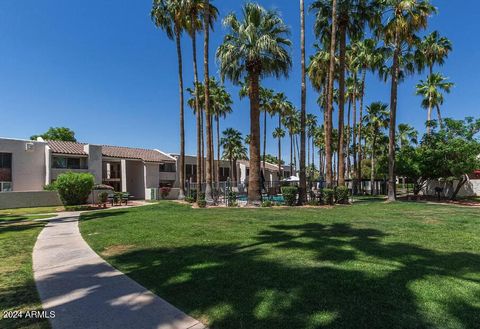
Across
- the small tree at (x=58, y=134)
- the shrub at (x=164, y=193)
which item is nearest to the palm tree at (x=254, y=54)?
the shrub at (x=164, y=193)

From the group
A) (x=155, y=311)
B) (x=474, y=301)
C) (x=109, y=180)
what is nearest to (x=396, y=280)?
(x=474, y=301)

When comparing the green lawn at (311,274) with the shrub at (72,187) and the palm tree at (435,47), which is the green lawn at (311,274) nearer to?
the shrub at (72,187)

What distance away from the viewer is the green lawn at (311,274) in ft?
13.1

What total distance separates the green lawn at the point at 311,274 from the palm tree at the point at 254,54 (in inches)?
421

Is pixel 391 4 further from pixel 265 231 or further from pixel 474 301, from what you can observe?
pixel 474 301

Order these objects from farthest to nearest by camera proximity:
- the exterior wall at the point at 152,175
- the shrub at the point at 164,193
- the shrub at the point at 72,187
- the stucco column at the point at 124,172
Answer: the exterior wall at the point at 152,175 → the stucco column at the point at 124,172 → the shrub at the point at 164,193 → the shrub at the point at 72,187

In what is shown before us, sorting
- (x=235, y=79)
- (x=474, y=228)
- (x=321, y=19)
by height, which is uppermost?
(x=321, y=19)

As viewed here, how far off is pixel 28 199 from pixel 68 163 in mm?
6297

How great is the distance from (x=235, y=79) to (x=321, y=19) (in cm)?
862

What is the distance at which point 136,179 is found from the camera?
135ft

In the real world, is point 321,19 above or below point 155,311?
above

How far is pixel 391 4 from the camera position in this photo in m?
23.4

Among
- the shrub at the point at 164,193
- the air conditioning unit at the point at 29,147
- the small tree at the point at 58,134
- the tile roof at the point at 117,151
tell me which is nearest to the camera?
the air conditioning unit at the point at 29,147

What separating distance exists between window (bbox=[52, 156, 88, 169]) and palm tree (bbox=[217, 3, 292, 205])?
2166 centimetres
